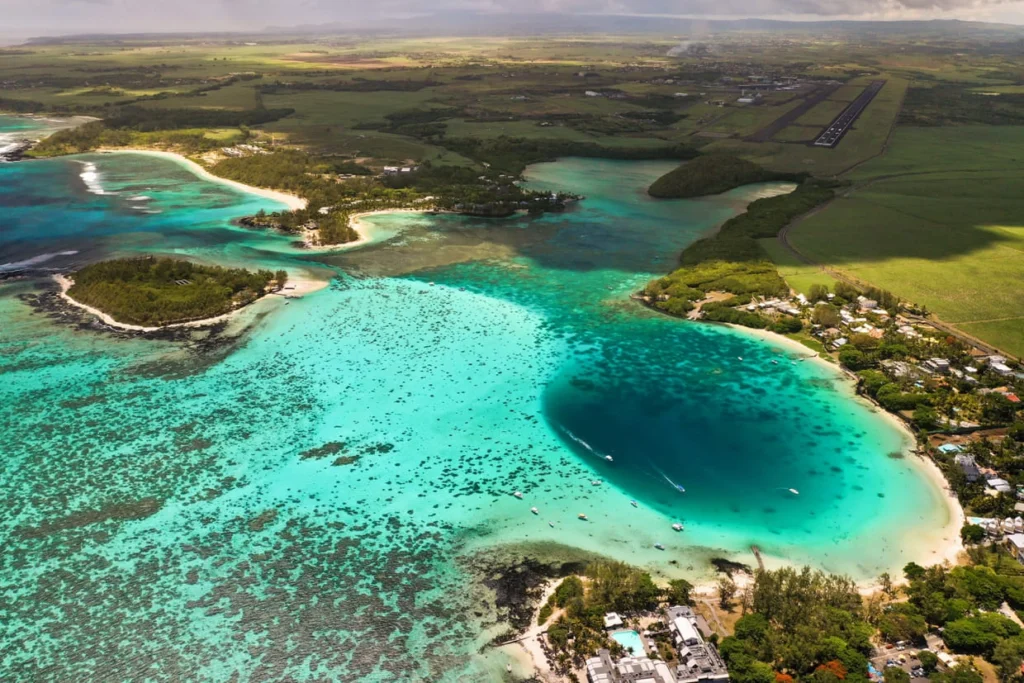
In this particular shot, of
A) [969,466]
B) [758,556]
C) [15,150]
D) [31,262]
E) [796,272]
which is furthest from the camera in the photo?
[15,150]

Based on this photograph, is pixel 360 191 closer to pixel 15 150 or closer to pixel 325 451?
pixel 325 451

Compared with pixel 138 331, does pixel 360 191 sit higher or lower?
higher

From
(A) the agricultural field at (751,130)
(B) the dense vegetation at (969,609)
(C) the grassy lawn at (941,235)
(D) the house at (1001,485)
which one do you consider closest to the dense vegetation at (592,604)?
(B) the dense vegetation at (969,609)

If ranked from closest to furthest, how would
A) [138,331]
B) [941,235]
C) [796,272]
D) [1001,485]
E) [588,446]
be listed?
[1001,485] < [588,446] < [138,331] < [796,272] < [941,235]

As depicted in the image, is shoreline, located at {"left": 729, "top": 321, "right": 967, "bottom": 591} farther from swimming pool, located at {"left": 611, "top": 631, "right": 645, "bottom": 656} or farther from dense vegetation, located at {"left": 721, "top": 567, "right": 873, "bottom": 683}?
swimming pool, located at {"left": 611, "top": 631, "right": 645, "bottom": 656}

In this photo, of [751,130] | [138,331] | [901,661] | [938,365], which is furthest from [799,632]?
[751,130]

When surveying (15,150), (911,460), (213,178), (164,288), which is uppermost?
(15,150)

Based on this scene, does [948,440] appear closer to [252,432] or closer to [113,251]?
[252,432]

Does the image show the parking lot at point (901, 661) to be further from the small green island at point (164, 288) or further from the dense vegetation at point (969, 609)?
the small green island at point (164, 288)
